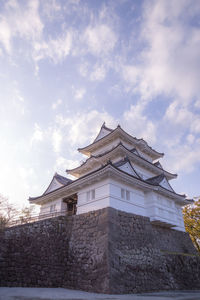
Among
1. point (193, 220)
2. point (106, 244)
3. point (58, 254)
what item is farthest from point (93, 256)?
point (193, 220)

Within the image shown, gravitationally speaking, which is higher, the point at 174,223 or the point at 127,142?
the point at 127,142

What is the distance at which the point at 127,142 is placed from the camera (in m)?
21.1

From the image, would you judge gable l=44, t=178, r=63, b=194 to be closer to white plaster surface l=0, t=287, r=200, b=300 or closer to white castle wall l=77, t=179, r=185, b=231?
white castle wall l=77, t=179, r=185, b=231

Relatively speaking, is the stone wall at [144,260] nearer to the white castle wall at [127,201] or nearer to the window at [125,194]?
the white castle wall at [127,201]

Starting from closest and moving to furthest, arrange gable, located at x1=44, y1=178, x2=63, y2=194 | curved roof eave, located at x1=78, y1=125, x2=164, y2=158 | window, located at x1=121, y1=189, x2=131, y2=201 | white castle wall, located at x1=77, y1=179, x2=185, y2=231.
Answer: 1. white castle wall, located at x1=77, y1=179, x2=185, y2=231
2. window, located at x1=121, y1=189, x2=131, y2=201
3. gable, located at x1=44, y1=178, x2=63, y2=194
4. curved roof eave, located at x1=78, y1=125, x2=164, y2=158

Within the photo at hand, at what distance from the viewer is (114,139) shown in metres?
20.8

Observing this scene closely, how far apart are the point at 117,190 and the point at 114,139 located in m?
8.54

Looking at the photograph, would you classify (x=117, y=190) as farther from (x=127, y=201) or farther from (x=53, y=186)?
(x=53, y=186)

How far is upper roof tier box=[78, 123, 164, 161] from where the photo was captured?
799 inches

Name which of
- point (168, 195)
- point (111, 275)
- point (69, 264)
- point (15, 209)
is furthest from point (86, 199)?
point (15, 209)

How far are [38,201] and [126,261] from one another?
10705mm

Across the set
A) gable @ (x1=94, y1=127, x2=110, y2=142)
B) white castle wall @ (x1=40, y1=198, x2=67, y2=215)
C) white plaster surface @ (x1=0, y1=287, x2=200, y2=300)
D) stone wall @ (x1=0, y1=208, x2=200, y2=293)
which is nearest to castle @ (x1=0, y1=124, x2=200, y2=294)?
stone wall @ (x1=0, y1=208, x2=200, y2=293)

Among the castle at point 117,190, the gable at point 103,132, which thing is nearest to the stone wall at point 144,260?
the castle at point 117,190

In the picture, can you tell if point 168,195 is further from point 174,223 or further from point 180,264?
point 180,264
